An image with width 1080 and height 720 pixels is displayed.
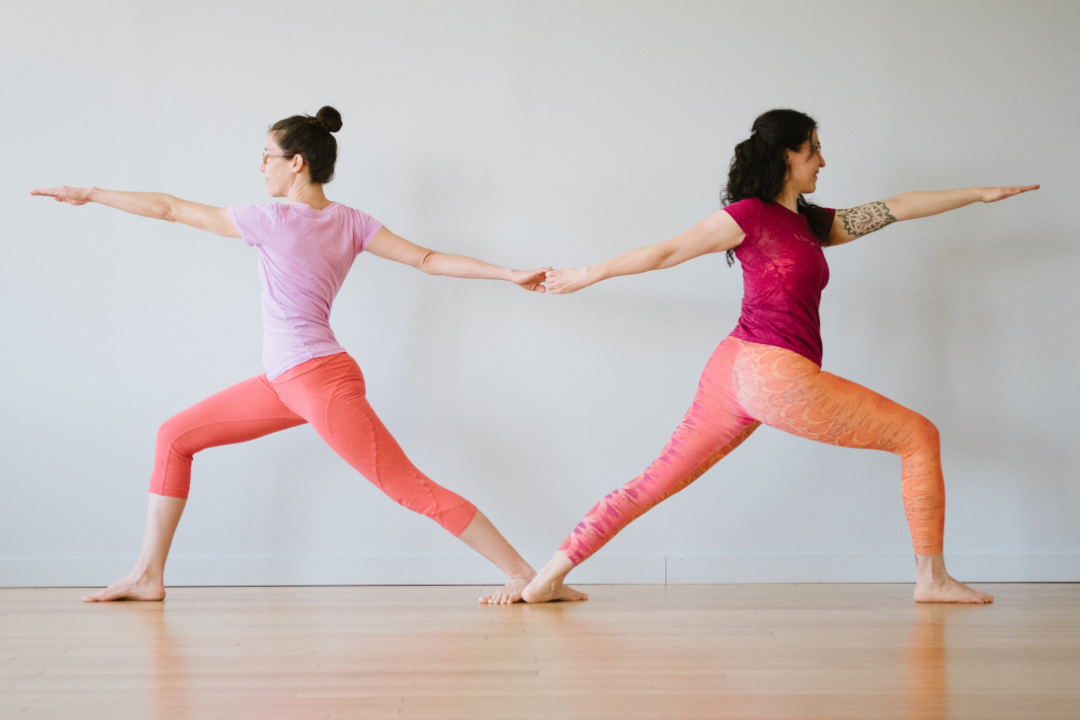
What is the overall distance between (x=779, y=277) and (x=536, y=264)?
902mm

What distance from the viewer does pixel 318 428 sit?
253cm

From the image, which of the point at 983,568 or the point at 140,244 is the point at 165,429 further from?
the point at 983,568

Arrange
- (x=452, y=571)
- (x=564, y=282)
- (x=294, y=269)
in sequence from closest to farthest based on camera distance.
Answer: (x=564, y=282), (x=294, y=269), (x=452, y=571)

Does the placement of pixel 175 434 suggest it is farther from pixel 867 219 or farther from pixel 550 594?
pixel 867 219

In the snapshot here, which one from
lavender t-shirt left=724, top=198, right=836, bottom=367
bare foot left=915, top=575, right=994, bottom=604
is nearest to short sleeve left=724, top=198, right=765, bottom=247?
lavender t-shirt left=724, top=198, right=836, bottom=367

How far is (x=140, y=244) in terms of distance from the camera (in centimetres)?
301

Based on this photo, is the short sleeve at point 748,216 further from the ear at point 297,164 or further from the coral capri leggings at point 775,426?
the ear at point 297,164

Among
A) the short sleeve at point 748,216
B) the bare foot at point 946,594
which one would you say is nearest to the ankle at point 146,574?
the short sleeve at point 748,216

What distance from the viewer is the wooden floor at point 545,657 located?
1490 millimetres

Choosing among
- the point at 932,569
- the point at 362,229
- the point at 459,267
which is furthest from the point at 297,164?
the point at 932,569

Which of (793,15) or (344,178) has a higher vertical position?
(793,15)

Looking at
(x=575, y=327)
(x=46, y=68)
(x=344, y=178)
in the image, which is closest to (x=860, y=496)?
(x=575, y=327)

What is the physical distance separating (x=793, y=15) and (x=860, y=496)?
1.68 m

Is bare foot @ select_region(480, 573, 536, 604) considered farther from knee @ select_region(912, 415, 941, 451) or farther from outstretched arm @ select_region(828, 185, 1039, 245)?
outstretched arm @ select_region(828, 185, 1039, 245)
